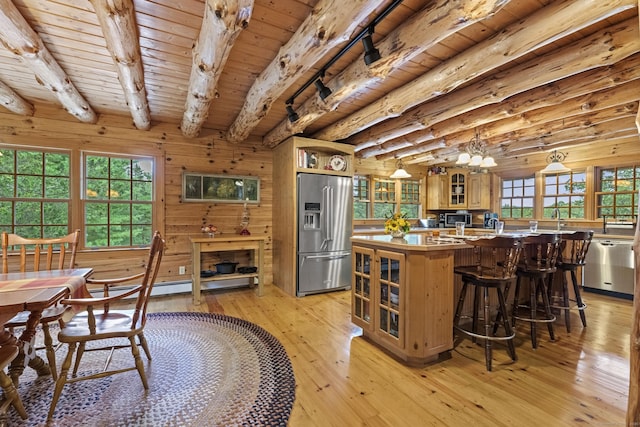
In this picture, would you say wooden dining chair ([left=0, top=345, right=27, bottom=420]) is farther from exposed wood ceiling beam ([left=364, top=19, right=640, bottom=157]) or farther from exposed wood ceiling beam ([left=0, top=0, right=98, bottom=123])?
exposed wood ceiling beam ([left=364, top=19, right=640, bottom=157])

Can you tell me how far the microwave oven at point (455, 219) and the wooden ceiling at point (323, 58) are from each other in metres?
A: 2.90

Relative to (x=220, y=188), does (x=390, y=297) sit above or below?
below

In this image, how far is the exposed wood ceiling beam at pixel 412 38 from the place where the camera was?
1559 mm

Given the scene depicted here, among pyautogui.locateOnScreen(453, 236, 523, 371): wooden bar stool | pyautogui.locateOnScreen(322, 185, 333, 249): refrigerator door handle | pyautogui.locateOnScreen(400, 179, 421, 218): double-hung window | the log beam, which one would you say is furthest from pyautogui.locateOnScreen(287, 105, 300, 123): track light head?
pyautogui.locateOnScreen(400, 179, 421, 218): double-hung window

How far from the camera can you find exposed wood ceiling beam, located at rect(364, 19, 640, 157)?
1.95 m

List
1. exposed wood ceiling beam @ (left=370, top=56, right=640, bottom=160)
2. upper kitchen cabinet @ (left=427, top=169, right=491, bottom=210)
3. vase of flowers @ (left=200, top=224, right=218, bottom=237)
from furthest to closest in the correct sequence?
upper kitchen cabinet @ (left=427, top=169, right=491, bottom=210) < vase of flowers @ (left=200, top=224, right=218, bottom=237) < exposed wood ceiling beam @ (left=370, top=56, right=640, bottom=160)

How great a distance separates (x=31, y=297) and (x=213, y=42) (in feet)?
5.94

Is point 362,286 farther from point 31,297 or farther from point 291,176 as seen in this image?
point 31,297

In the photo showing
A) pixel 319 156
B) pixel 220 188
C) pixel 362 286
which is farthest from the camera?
pixel 319 156

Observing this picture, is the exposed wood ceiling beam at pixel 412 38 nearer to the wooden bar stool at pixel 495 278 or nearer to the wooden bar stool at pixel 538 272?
the wooden bar stool at pixel 495 278

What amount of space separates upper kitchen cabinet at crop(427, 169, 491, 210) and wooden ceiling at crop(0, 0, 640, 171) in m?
2.45

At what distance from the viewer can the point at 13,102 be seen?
310cm

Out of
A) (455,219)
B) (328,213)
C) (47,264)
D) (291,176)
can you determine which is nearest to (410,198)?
(455,219)

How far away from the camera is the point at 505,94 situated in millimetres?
2627
